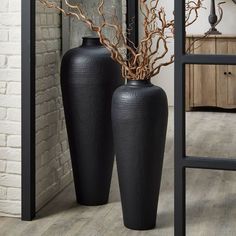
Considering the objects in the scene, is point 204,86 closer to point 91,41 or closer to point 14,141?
point 91,41

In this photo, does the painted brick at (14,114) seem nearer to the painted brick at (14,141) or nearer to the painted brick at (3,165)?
the painted brick at (14,141)

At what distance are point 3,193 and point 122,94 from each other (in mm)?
670

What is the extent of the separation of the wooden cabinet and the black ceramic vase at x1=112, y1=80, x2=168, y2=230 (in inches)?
121

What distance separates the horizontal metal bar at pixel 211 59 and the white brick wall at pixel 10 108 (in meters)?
0.78

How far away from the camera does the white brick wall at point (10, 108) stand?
224cm

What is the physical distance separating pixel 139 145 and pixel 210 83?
3.21 metres

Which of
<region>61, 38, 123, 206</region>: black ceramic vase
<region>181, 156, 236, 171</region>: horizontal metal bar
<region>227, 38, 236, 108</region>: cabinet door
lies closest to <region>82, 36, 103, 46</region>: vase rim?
<region>61, 38, 123, 206</region>: black ceramic vase

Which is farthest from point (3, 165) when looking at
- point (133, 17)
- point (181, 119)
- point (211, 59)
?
point (133, 17)

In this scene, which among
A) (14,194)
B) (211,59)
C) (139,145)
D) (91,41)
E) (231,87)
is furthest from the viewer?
(231,87)

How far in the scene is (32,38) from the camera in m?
2.21

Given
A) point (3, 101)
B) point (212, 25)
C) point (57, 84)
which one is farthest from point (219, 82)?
point (3, 101)

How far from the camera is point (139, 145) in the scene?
2.11 metres

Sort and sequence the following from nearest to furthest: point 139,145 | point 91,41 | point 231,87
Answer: point 139,145, point 91,41, point 231,87

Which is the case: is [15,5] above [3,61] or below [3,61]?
above
